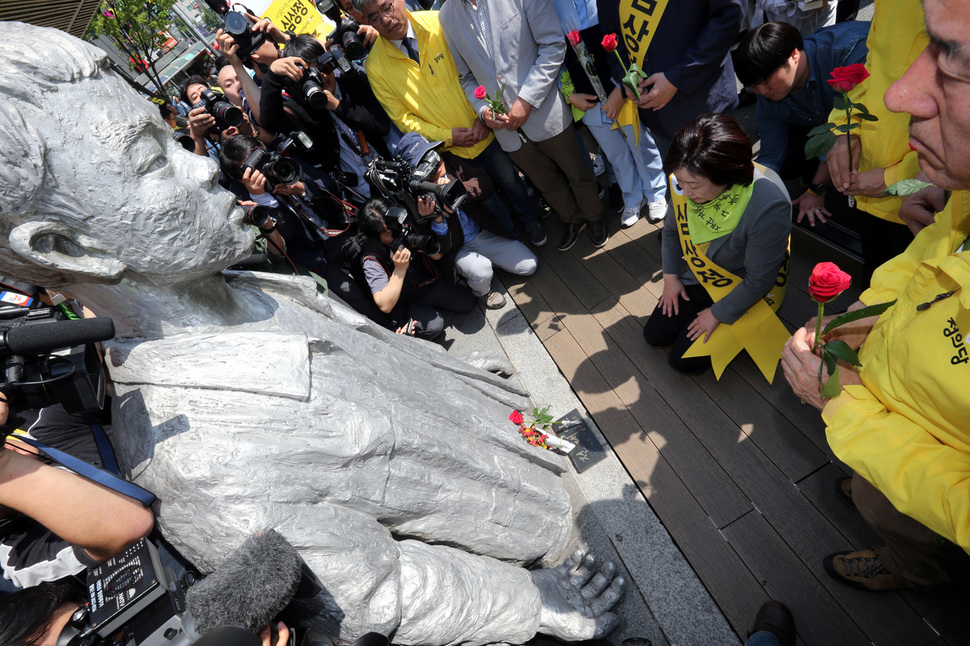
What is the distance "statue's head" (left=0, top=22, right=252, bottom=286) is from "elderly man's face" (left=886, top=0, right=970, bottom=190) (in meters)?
1.68

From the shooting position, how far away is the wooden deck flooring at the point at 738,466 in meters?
1.85

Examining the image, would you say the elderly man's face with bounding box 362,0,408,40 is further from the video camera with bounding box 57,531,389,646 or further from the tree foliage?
the tree foliage

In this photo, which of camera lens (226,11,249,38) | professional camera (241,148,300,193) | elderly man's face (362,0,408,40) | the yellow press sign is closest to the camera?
professional camera (241,148,300,193)

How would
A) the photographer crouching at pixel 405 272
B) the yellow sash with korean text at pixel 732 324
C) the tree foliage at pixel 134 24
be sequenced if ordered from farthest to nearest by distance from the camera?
the tree foliage at pixel 134 24
the photographer crouching at pixel 405 272
the yellow sash with korean text at pixel 732 324

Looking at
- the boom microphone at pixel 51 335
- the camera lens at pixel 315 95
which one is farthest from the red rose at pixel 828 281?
the camera lens at pixel 315 95

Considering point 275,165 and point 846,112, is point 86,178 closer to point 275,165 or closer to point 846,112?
point 275,165

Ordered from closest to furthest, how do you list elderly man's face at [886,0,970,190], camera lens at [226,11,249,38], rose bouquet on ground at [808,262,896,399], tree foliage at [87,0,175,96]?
elderly man's face at [886,0,970,190] < rose bouquet on ground at [808,262,896,399] < camera lens at [226,11,249,38] < tree foliage at [87,0,175,96]

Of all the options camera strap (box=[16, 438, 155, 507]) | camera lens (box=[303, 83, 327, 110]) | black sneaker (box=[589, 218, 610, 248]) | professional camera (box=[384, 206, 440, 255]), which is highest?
camera lens (box=[303, 83, 327, 110])

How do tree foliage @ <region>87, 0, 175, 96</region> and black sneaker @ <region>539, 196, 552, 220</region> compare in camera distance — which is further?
tree foliage @ <region>87, 0, 175, 96</region>

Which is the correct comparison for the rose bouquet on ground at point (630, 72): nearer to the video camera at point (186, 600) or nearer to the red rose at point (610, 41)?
the red rose at point (610, 41)

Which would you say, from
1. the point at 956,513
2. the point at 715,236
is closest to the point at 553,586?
the point at 956,513

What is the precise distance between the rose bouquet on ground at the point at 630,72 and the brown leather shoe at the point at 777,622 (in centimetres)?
255

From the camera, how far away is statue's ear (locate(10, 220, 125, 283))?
1.20 m

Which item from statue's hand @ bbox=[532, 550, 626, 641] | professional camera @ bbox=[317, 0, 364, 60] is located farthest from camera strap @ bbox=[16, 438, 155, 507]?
professional camera @ bbox=[317, 0, 364, 60]
